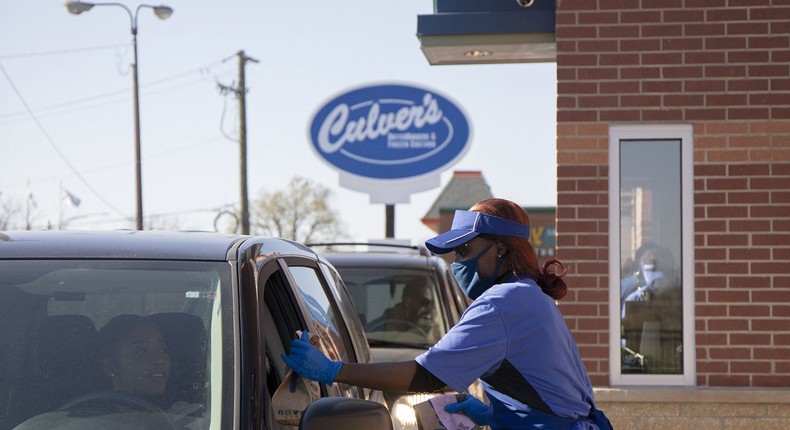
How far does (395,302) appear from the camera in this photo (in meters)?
8.32

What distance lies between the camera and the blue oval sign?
627 inches

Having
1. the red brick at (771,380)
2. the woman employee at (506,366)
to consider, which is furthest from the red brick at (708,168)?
the woman employee at (506,366)

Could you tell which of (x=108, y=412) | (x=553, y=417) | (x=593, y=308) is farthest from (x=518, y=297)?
(x=593, y=308)

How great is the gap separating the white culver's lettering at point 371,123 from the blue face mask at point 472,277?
11.7 meters

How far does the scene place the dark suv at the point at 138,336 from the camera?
3.17m

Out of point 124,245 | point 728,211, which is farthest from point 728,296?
point 124,245

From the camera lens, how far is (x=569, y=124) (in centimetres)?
888

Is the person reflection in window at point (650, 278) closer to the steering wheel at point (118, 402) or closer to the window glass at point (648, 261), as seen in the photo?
the window glass at point (648, 261)

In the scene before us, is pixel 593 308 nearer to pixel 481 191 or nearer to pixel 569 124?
pixel 569 124

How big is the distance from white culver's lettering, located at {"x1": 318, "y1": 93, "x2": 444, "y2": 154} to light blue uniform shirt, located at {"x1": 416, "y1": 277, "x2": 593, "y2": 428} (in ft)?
39.7

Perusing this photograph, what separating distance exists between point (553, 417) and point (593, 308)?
5.16 m

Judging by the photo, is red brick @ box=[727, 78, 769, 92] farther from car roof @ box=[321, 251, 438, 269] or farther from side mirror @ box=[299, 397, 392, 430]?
side mirror @ box=[299, 397, 392, 430]

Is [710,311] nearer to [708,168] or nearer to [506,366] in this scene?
[708,168]

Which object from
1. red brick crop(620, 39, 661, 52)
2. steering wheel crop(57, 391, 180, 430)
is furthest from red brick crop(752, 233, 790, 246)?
steering wheel crop(57, 391, 180, 430)
